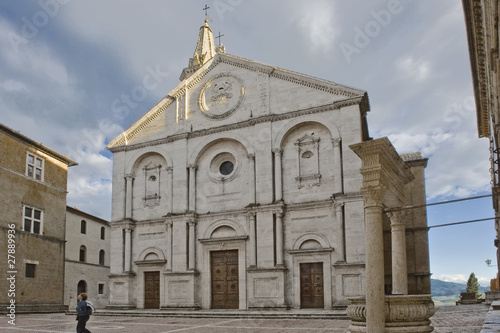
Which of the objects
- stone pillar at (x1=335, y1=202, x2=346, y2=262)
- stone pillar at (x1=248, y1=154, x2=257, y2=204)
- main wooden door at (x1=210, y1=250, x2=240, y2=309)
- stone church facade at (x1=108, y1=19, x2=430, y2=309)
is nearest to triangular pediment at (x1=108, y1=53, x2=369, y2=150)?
stone church facade at (x1=108, y1=19, x2=430, y2=309)

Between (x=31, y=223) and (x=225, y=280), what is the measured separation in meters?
13.6

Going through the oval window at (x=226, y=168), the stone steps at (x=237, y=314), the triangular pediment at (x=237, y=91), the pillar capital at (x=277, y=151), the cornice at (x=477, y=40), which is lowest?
the stone steps at (x=237, y=314)

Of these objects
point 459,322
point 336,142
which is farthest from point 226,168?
point 459,322

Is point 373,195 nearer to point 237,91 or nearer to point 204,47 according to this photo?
point 237,91

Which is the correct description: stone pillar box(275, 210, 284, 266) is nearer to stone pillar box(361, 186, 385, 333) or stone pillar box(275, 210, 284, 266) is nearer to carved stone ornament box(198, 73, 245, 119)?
carved stone ornament box(198, 73, 245, 119)

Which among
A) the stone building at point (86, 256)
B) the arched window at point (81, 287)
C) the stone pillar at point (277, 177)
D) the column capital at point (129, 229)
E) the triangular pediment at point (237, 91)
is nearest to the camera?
the stone pillar at point (277, 177)

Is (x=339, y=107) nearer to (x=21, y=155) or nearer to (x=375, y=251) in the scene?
(x=375, y=251)

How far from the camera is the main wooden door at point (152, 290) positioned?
28594mm

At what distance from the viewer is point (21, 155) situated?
31.6 m

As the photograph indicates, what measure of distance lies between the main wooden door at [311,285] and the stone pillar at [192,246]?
20.1 ft

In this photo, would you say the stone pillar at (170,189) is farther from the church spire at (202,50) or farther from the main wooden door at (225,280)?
the church spire at (202,50)

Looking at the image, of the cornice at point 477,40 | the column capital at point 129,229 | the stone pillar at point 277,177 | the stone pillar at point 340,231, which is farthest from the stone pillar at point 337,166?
the column capital at point 129,229

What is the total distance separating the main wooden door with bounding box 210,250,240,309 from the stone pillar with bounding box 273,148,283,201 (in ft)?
12.6

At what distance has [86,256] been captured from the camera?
41.7 metres
